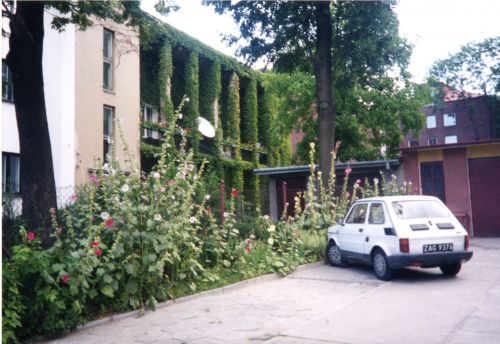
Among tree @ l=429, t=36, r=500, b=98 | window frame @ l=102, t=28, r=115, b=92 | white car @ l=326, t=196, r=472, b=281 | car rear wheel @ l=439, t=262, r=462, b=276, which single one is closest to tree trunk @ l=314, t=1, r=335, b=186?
white car @ l=326, t=196, r=472, b=281

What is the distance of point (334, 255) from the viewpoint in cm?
1255

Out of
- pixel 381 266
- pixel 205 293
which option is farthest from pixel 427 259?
pixel 205 293

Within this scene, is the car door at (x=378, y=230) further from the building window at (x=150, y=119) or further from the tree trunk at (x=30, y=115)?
the building window at (x=150, y=119)

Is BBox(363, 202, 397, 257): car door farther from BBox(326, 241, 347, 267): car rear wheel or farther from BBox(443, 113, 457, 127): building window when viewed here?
BBox(443, 113, 457, 127): building window

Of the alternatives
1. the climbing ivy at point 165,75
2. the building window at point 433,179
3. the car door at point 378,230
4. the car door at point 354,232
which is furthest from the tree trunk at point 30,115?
the climbing ivy at point 165,75

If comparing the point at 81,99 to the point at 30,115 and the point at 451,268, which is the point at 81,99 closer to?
the point at 30,115

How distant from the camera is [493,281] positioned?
967 centimetres

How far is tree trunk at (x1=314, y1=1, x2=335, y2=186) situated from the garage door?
7.65m

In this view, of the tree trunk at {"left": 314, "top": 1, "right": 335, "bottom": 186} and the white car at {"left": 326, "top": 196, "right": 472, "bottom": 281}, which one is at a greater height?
the tree trunk at {"left": 314, "top": 1, "right": 335, "bottom": 186}

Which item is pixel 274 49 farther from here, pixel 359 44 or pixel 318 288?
pixel 318 288

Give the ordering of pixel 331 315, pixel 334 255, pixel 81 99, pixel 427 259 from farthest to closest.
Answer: pixel 81 99 < pixel 334 255 < pixel 427 259 < pixel 331 315

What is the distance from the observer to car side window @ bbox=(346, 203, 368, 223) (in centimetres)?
1132

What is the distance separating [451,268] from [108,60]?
1764cm

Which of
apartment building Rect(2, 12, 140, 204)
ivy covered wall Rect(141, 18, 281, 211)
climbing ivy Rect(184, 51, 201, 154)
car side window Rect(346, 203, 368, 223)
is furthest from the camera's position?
climbing ivy Rect(184, 51, 201, 154)
